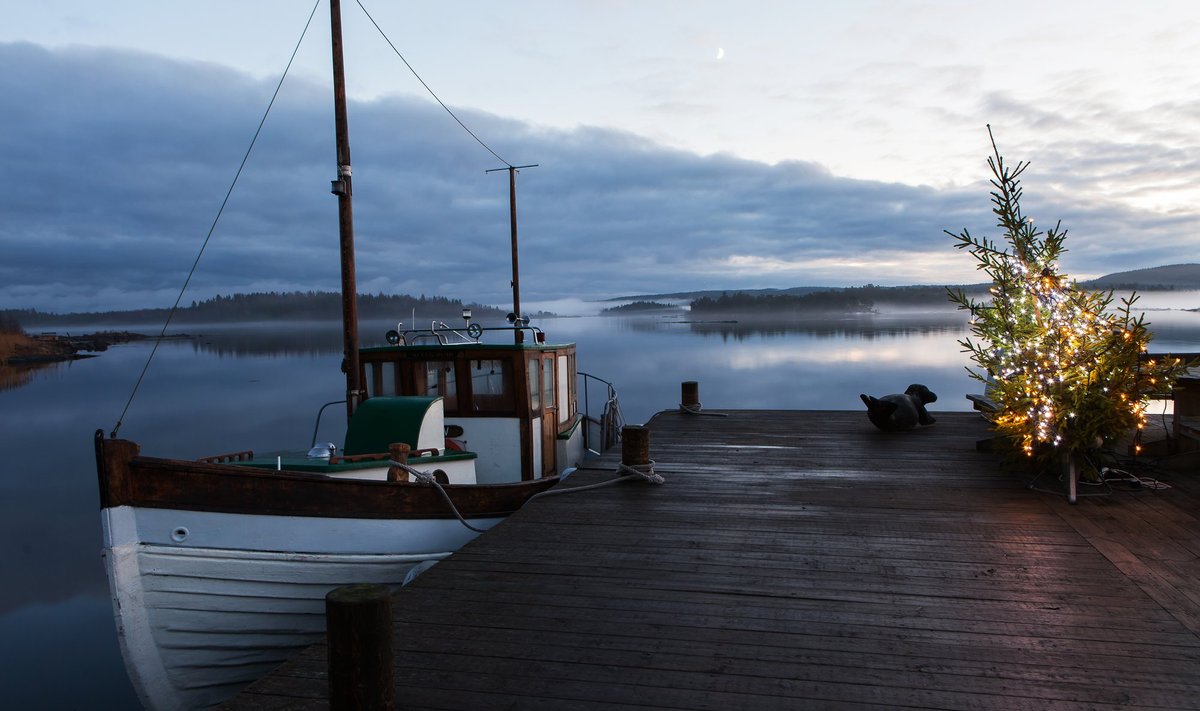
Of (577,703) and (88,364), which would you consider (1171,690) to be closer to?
(577,703)

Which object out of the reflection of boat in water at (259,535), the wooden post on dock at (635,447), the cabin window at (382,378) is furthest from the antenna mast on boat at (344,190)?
the wooden post on dock at (635,447)

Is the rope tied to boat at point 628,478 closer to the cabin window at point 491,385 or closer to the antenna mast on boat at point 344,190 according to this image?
the cabin window at point 491,385

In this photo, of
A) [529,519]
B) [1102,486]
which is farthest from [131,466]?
[1102,486]

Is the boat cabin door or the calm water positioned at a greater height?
the boat cabin door

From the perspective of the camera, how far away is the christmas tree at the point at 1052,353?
6.14 metres

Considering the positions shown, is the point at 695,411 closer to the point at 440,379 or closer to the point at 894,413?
the point at 894,413

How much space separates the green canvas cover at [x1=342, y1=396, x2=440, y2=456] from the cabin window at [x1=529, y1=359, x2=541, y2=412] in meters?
1.87

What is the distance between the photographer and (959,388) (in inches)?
1569

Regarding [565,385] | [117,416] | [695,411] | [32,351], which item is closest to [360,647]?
[565,385]

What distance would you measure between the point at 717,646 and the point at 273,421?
33.7 meters

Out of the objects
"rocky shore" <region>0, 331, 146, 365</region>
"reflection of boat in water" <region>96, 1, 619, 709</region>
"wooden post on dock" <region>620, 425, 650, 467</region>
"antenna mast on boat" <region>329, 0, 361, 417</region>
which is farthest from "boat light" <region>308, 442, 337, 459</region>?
"rocky shore" <region>0, 331, 146, 365</region>

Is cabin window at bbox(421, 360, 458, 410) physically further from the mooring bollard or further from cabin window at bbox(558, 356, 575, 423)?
the mooring bollard

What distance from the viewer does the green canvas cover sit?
287 inches

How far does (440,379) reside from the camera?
9.37 meters
